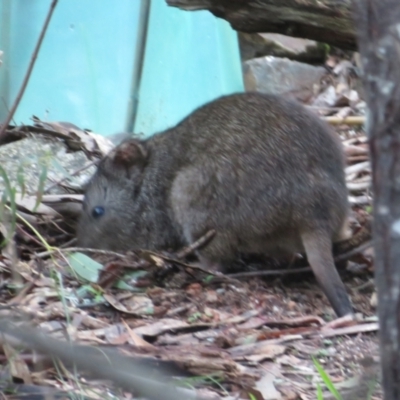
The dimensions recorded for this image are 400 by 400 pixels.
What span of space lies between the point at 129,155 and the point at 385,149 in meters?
4.24

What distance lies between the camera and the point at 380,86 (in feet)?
6.36

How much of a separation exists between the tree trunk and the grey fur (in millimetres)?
2657

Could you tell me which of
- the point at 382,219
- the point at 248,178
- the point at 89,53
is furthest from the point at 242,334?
the point at 89,53

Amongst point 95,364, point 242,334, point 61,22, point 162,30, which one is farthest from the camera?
point 162,30

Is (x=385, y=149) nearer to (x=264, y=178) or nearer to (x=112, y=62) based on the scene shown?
(x=264, y=178)

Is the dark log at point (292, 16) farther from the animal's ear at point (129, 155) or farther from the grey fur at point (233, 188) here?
the animal's ear at point (129, 155)

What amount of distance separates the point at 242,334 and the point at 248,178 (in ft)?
3.96

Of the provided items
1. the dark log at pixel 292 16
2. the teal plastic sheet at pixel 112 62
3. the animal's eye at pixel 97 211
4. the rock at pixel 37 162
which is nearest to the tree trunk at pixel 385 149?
the dark log at pixel 292 16

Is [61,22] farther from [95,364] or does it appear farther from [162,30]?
[95,364]

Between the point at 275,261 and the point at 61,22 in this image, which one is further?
the point at 61,22

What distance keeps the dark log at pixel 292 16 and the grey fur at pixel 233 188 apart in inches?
19.4

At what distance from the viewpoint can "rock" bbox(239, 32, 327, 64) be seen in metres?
9.66

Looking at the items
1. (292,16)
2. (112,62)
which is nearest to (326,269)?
(292,16)

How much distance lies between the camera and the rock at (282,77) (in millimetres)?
9266
